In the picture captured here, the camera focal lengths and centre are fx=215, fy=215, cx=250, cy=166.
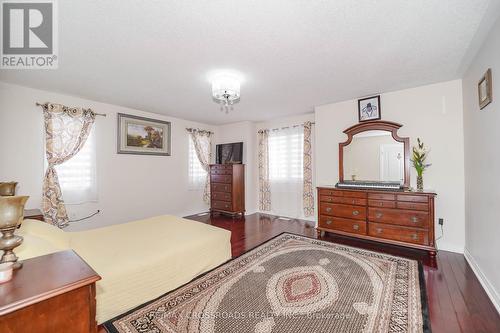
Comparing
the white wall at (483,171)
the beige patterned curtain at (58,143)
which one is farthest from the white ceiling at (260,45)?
the beige patterned curtain at (58,143)

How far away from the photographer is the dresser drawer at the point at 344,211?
332cm

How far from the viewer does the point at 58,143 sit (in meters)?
3.35

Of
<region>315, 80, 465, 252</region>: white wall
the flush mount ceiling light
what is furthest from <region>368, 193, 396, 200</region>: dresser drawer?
the flush mount ceiling light

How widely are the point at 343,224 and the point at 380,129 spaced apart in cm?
167

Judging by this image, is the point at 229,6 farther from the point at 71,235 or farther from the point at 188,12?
the point at 71,235

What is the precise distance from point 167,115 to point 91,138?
1556mm

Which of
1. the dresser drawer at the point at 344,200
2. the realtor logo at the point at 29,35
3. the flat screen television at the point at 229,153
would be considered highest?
the realtor logo at the point at 29,35

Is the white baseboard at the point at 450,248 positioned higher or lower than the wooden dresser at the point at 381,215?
lower

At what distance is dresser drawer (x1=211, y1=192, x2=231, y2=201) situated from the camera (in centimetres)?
514

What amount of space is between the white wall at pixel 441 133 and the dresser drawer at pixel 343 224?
3.41ft

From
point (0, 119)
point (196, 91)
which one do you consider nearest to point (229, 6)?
point (196, 91)

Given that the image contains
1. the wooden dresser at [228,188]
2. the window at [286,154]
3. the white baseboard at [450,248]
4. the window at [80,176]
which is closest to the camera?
the white baseboard at [450,248]

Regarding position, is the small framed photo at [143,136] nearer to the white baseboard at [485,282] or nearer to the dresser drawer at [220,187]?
the dresser drawer at [220,187]

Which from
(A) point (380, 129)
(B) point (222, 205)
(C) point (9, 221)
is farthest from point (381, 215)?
(C) point (9, 221)
